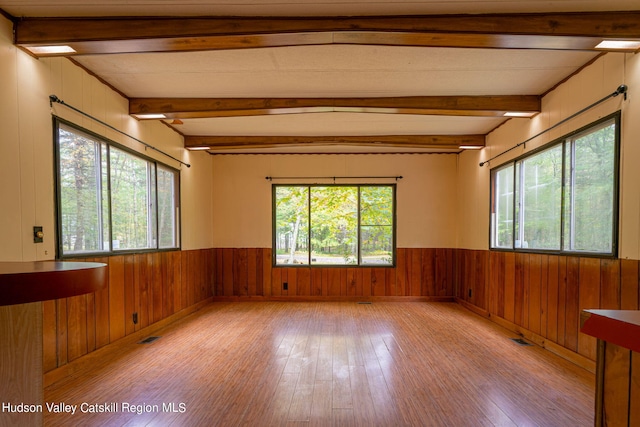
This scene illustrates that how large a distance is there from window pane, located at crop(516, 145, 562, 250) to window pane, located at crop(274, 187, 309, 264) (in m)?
3.52

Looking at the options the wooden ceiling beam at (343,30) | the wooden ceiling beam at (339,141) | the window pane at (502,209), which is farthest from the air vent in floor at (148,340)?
the window pane at (502,209)

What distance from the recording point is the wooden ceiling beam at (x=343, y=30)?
2324 mm

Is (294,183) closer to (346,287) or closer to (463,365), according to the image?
(346,287)

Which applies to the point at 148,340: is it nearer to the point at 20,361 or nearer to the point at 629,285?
the point at 20,361

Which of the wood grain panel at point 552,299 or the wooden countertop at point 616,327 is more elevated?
the wooden countertop at point 616,327

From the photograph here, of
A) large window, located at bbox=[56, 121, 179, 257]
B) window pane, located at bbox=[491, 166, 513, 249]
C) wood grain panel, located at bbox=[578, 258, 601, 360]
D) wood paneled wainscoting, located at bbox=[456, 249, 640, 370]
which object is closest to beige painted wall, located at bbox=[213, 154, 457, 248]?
wood paneled wainscoting, located at bbox=[456, 249, 640, 370]

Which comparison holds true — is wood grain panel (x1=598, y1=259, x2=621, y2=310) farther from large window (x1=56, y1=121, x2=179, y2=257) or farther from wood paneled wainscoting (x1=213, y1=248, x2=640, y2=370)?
large window (x1=56, y1=121, x2=179, y2=257)

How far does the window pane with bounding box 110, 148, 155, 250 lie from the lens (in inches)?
144

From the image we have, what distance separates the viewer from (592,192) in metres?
3.06

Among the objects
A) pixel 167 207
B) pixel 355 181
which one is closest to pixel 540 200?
pixel 355 181

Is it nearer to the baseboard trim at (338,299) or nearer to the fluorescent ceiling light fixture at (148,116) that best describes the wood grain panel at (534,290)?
the baseboard trim at (338,299)

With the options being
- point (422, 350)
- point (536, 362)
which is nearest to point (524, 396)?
point (536, 362)

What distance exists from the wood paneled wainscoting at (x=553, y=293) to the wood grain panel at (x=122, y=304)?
14.7ft

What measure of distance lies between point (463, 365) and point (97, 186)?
3921mm
